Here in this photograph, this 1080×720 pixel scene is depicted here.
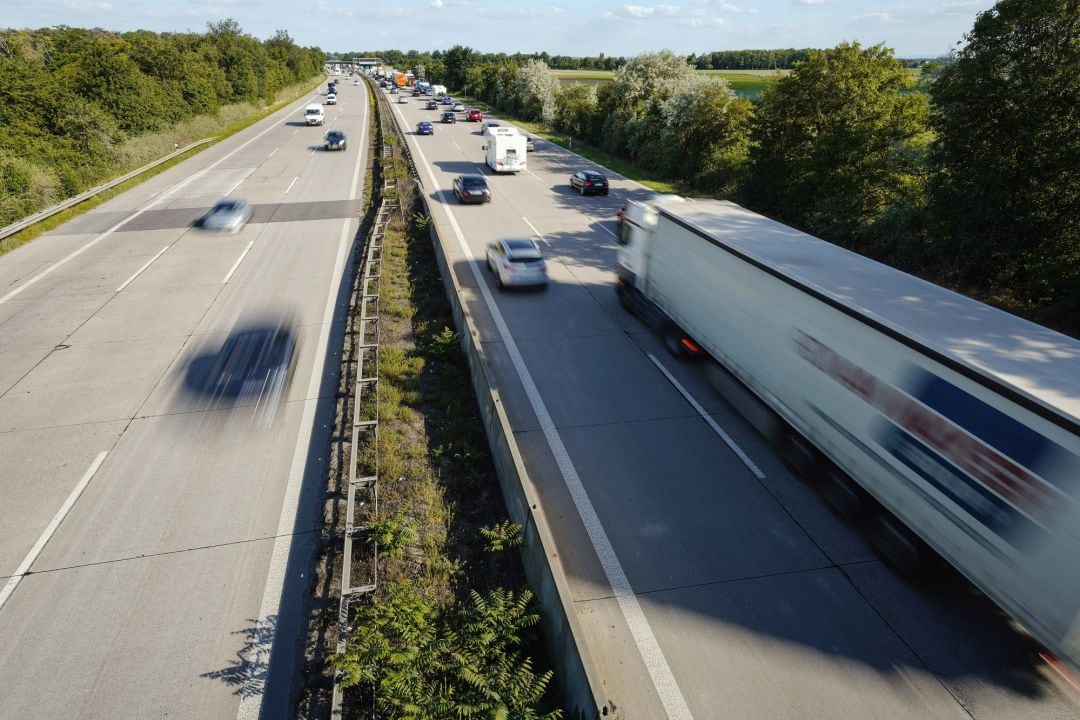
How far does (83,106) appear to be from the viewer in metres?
32.1

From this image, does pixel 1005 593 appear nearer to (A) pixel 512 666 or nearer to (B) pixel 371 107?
(A) pixel 512 666

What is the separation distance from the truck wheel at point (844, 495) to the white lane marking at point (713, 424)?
3.79 feet

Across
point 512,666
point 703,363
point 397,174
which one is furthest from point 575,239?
point 512,666

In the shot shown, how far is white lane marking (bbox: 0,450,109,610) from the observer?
7.56 m

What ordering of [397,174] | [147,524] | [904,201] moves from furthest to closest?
[397,174] → [904,201] → [147,524]

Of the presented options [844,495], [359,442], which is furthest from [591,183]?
[844,495]

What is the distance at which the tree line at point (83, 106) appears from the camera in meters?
26.0

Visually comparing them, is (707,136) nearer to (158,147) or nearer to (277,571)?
(277,571)

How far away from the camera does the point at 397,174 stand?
31969 millimetres

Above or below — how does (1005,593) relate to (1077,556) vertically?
below

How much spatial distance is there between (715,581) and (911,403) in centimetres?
356

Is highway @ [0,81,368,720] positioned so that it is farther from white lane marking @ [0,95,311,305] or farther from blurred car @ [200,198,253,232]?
blurred car @ [200,198,253,232]

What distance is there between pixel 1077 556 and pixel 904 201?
57.3ft

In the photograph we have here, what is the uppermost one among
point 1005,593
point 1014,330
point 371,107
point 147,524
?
point 371,107
